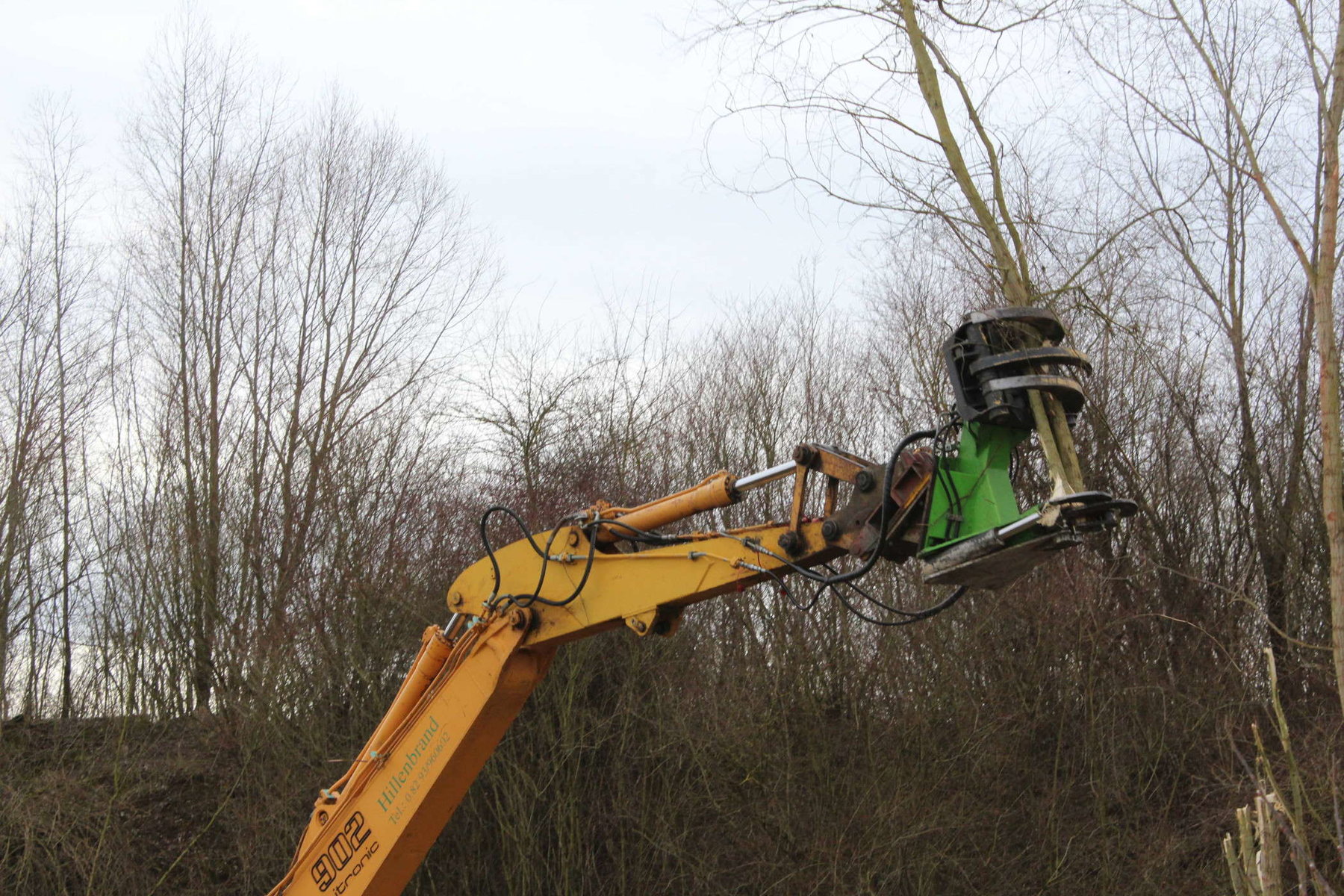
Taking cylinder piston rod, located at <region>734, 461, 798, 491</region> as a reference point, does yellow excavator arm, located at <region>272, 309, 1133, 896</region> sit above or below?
below

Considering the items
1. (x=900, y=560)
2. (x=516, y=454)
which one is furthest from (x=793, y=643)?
(x=900, y=560)

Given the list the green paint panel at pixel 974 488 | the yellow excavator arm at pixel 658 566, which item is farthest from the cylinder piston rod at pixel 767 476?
the green paint panel at pixel 974 488

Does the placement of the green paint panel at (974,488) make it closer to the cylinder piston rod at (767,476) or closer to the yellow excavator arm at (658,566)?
the yellow excavator arm at (658,566)

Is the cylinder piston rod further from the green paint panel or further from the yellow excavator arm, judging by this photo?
the green paint panel

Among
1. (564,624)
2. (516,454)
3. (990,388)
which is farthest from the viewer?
(516,454)

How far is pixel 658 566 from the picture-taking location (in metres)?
5.27

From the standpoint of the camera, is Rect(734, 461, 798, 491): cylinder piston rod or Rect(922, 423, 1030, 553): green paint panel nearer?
Rect(922, 423, 1030, 553): green paint panel

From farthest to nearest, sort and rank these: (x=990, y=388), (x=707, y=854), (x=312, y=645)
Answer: (x=312, y=645) → (x=707, y=854) → (x=990, y=388)

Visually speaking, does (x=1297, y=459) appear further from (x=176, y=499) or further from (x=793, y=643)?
(x=176, y=499)

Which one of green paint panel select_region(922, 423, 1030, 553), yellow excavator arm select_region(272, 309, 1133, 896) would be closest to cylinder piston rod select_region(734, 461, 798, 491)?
yellow excavator arm select_region(272, 309, 1133, 896)

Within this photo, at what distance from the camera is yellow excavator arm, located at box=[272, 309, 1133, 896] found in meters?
4.16

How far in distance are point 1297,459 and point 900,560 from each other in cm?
1318

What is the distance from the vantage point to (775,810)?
11.7 metres

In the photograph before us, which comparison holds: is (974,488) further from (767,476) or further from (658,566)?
(658,566)
